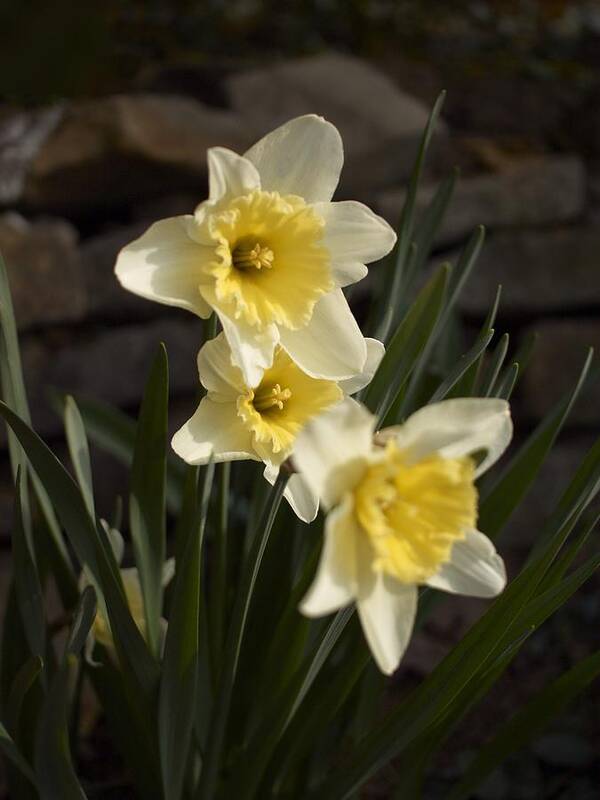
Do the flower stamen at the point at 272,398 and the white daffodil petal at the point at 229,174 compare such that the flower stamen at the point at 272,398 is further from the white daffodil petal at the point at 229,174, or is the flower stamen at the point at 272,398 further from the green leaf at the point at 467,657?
the green leaf at the point at 467,657

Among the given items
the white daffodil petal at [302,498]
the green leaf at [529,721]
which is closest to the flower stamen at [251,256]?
the white daffodil petal at [302,498]

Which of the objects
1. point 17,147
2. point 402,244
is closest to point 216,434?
point 402,244

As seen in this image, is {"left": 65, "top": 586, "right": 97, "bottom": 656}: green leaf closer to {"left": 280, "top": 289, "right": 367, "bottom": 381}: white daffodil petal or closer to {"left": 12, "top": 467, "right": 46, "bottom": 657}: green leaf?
{"left": 12, "top": 467, "right": 46, "bottom": 657}: green leaf

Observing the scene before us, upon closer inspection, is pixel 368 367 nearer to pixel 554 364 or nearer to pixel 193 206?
pixel 193 206

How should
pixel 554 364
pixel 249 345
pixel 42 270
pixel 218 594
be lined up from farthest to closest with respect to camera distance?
pixel 554 364 < pixel 42 270 < pixel 218 594 < pixel 249 345

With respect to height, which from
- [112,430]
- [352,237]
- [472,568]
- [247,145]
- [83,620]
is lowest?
[112,430]

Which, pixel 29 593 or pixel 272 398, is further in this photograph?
pixel 29 593

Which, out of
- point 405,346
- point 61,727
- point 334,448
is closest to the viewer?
point 334,448

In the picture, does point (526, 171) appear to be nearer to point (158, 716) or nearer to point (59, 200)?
point (59, 200)

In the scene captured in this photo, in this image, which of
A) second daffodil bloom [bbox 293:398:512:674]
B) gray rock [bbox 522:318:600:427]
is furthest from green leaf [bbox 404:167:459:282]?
gray rock [bbox 522:318:600:427]
